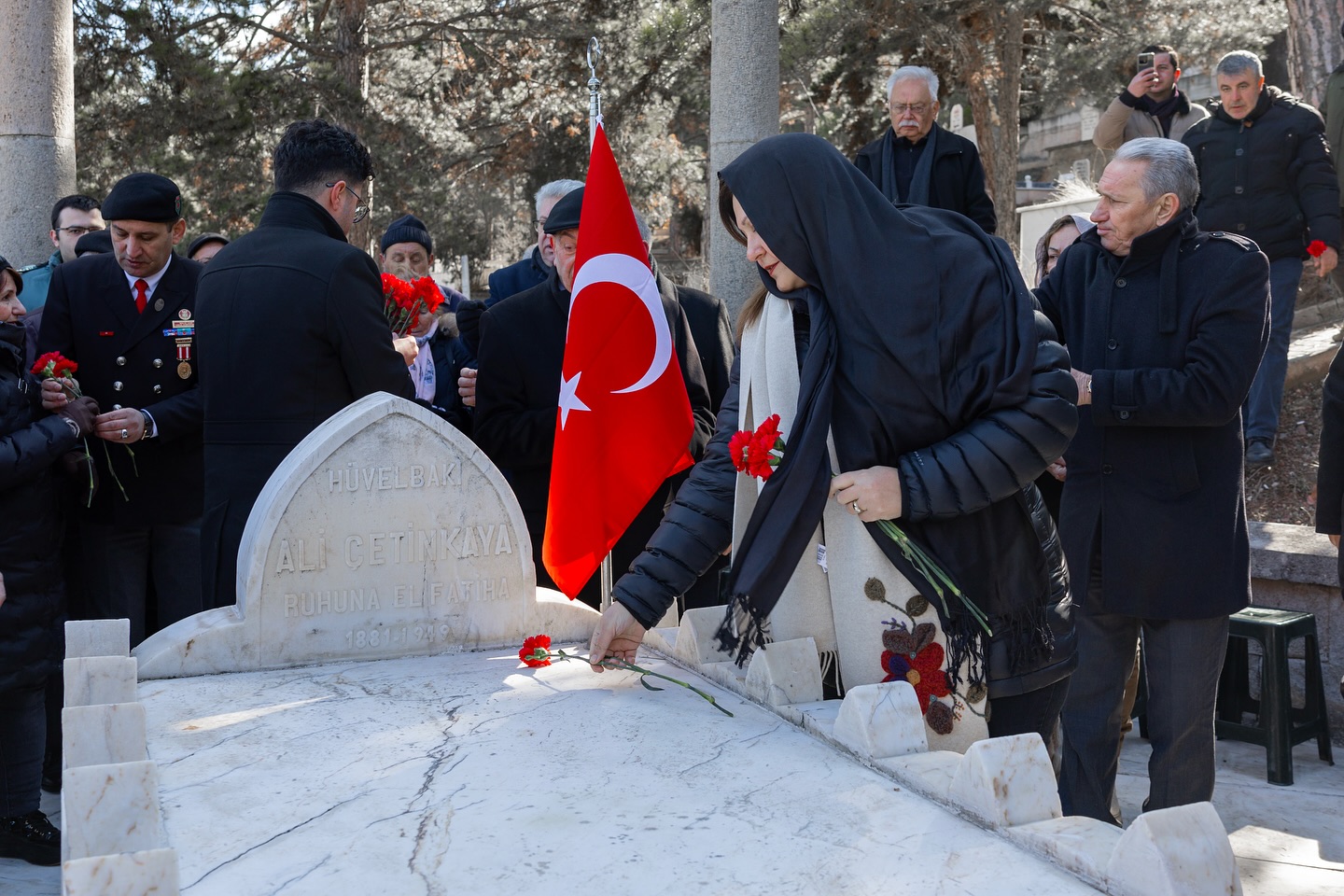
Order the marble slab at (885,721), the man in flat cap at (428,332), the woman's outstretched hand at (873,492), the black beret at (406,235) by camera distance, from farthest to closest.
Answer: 1. the black beret at (406,235)
2. the man in flat cap at (428,332)
3. the woman's outstretched hand at (873,492)
4. the marble slab at (885,721)

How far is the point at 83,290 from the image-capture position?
180 inches

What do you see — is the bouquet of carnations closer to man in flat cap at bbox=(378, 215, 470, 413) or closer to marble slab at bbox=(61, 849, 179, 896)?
man in flat cap at bbox=(378, 215, 470, 413)

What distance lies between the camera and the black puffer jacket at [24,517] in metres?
4.11


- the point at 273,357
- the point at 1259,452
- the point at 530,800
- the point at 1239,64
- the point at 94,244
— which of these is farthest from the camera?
the point at 1259,452

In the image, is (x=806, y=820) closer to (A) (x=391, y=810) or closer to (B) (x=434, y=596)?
(A) (x=391, y=810)

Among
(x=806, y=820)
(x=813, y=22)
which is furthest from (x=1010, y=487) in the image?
(x=813, y=22)

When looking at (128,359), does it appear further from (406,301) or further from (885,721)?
(885,721)

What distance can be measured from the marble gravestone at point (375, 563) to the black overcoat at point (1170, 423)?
4.97ft

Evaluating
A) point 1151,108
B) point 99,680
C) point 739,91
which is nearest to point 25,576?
point 99,680

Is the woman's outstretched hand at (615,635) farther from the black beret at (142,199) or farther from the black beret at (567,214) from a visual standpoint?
the black beret at (142,199)

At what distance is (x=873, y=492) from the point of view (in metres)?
2.41

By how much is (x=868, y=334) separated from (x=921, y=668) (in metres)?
0.67

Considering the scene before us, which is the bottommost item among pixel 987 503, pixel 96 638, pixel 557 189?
pixel 96 638

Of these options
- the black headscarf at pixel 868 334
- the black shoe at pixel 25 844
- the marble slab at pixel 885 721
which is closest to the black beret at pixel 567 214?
the black headscarf at pixel 868 334
